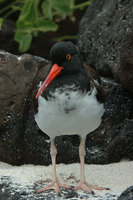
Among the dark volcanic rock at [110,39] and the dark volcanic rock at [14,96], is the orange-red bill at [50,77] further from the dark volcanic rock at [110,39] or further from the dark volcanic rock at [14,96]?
the dark volcanic rock at [110,39]

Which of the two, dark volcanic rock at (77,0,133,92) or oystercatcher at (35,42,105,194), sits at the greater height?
dark volcanic rock at (77,0,133,92)

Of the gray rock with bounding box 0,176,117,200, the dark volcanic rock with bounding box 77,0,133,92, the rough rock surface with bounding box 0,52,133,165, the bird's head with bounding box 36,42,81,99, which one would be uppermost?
the dark volcanic rock with bounding box 77,0,133,92

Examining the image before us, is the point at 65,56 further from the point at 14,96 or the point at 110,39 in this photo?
the point at 110,39

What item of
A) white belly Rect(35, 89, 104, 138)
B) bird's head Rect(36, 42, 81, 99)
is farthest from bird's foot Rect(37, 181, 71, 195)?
bird's head Rect(36, 42, 81, 99)

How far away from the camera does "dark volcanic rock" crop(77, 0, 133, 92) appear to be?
4898 mm

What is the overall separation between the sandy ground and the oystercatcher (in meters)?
0.46

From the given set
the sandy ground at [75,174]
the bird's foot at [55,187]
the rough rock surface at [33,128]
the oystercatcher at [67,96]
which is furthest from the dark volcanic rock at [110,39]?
the bird's foot at [55,187]

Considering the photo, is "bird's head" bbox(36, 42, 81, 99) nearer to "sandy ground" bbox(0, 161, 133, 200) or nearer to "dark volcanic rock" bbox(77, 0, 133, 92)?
"dark volcanic rock" bbox(77, 0, 133, 92)

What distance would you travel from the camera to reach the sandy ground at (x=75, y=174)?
447 centimetres

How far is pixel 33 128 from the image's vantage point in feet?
16.6

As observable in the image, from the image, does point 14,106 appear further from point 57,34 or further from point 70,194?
point 57,34

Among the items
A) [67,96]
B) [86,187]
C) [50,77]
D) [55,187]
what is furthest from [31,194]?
[50,77]

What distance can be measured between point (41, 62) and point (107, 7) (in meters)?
1.29

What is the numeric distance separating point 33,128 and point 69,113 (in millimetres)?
1235
